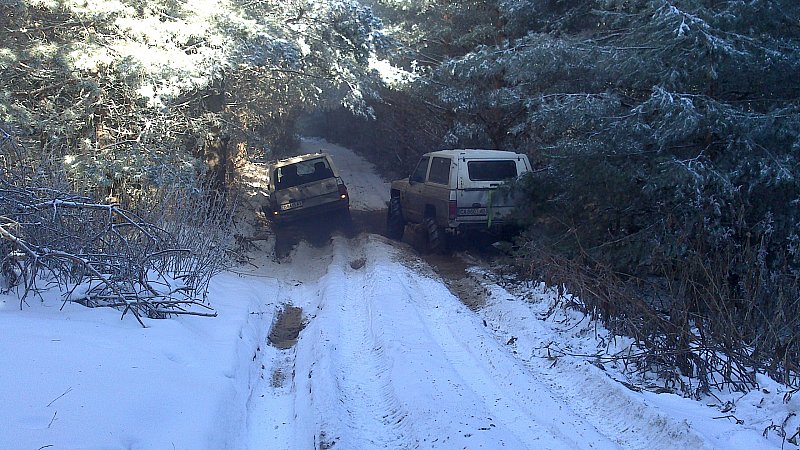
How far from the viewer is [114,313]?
723 cm

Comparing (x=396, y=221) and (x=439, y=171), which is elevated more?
(x=439, y=171)

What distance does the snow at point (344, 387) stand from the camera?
509 cm

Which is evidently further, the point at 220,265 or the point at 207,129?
the point at 207,129

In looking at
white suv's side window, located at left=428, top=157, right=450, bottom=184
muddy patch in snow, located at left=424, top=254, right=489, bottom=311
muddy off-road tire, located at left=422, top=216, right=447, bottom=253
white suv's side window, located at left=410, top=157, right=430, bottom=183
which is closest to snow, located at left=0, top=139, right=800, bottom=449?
muddy patch in snow, located at left=424, top=254, right=489, bottom=311

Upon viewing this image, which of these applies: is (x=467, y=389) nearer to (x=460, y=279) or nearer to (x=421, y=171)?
(x=460, y=279)

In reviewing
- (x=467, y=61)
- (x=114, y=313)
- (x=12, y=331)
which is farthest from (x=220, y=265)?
(x=467, y=61)

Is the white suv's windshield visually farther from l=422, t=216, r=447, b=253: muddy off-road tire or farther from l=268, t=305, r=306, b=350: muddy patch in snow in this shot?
l=268, t=305, r=306, b=350: muddy patch in snow

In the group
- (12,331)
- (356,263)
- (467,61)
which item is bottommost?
(356,263)

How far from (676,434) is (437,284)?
242 inches

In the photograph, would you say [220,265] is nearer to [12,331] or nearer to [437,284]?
[437,284]

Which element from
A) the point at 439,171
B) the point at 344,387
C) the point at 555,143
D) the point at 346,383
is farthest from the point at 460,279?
the point at 344,387

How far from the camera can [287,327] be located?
31.2 ft

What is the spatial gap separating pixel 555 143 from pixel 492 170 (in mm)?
1977

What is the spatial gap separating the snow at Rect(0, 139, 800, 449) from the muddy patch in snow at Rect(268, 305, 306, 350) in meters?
0.11
